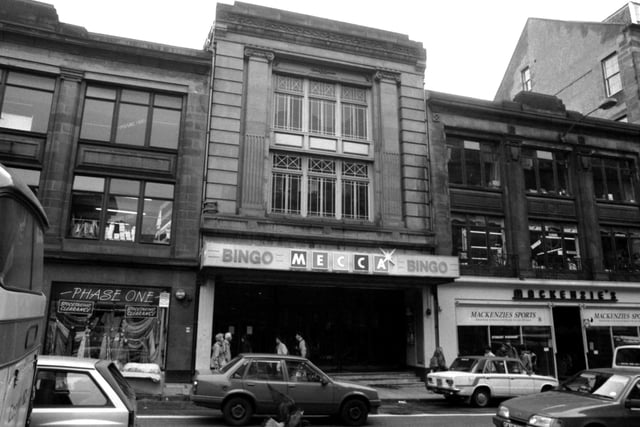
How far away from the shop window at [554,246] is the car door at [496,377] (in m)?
9.12

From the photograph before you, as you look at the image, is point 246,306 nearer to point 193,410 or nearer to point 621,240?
point 193,410

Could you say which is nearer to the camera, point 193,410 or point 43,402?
point 43,402

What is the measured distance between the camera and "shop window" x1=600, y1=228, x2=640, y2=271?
82.2 ft

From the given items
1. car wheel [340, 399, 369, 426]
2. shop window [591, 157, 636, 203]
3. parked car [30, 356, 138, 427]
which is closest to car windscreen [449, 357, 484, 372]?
car wheel [340, 399, 369, 426]

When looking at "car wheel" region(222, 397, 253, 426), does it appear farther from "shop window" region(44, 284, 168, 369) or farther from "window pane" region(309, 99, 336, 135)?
"window pane" region(309, 99, 336, 135)

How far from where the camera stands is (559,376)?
74.0 feet

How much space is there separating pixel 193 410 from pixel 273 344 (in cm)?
794

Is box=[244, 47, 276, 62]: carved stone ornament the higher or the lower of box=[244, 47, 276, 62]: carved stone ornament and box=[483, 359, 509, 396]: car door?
the higher

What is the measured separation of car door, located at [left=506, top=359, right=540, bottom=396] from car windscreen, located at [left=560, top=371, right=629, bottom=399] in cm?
618

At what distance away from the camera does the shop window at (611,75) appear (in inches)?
1171

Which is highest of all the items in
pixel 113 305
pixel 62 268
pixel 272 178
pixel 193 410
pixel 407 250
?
pixel 272 178

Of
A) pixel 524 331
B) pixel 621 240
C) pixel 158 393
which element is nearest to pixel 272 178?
pixel 158 393

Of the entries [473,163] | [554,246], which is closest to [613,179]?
[554,246]

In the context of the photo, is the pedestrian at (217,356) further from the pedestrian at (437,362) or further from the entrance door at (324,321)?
the pedestrian at (437,362)
